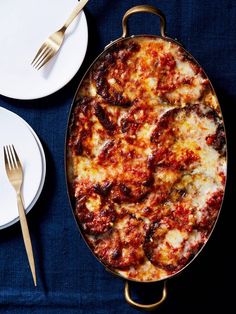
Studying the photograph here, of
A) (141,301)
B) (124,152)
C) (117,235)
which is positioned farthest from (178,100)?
(141,301)

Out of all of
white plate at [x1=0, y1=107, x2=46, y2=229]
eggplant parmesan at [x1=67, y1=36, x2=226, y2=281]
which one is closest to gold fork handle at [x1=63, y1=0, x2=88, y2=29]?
eggplant parmesan at [x1=67, y1=36, x2=226, y2=281]

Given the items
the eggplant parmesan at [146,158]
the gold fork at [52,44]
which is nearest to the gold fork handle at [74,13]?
the gold fork at [52,44]

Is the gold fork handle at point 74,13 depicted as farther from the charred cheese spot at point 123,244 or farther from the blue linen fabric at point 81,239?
the charred cheese spot at point 123,244

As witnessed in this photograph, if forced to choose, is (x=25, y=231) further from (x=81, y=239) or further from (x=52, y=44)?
(x=52, y=44)

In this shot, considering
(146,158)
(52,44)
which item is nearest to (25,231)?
(146,158)

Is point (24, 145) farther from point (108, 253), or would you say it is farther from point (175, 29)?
point (175, 29)

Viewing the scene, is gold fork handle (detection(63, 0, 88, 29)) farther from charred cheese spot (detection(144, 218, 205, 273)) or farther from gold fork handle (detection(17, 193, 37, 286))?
charred cheese spot (detection(144, 218, 205, 273))
